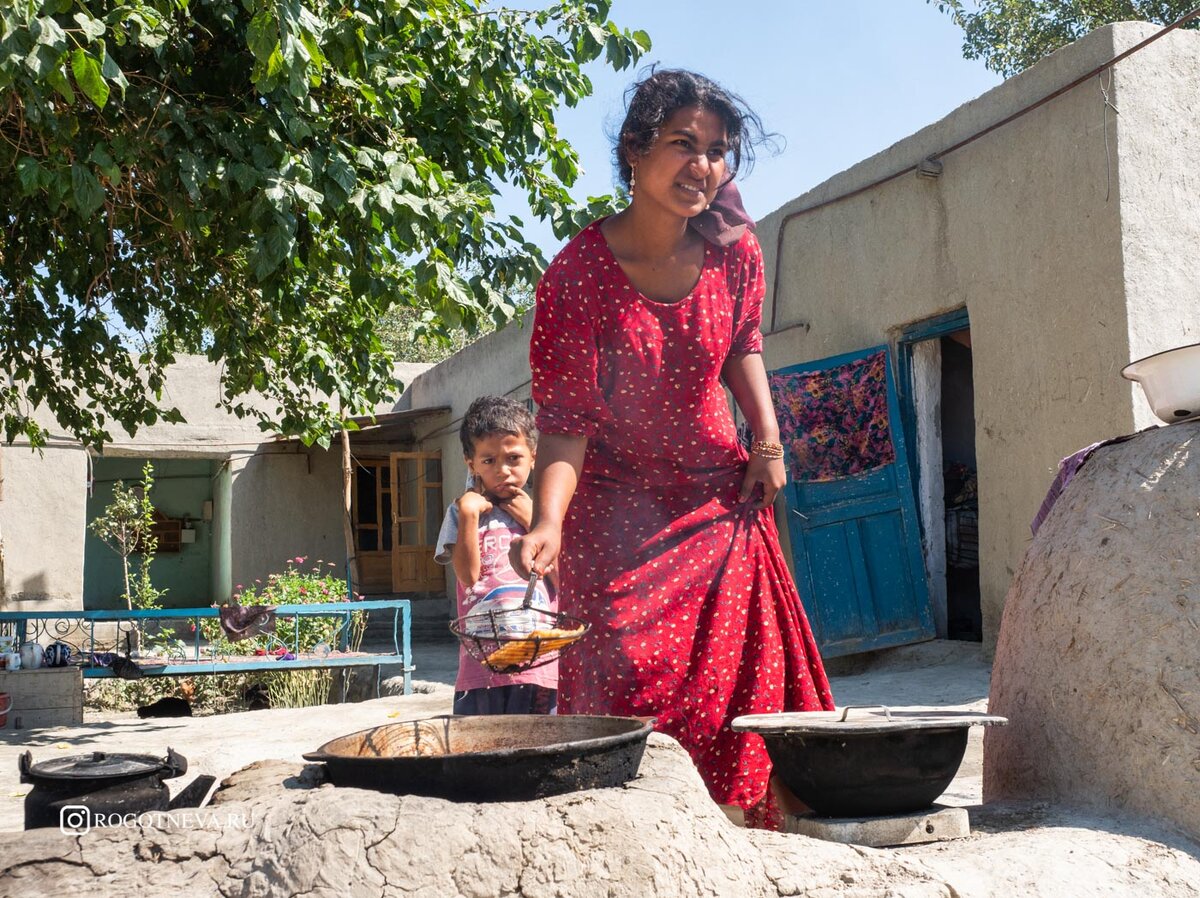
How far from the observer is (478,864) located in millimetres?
1669

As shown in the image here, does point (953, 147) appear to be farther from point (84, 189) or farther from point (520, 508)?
point (84, 189)

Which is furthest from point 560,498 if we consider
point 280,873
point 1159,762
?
point 1159,762

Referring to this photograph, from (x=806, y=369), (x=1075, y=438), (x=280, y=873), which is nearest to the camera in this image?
(x=280, y=873)

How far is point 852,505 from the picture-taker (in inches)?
284

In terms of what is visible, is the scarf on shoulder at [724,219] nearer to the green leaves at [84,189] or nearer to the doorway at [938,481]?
the green leaves at [84,189]

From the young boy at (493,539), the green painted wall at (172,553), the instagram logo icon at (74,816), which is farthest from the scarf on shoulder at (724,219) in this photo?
the green painted wall at (172,553)

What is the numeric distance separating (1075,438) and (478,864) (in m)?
4.91

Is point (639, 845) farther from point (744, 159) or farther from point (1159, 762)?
point (744, 159)

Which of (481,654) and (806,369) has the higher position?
(806,369)

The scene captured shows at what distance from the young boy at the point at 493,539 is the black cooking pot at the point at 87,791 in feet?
3.26

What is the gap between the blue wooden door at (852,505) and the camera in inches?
275

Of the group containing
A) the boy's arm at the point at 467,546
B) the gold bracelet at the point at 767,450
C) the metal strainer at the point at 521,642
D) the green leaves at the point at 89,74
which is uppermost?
the green leaves at the point at 89,74

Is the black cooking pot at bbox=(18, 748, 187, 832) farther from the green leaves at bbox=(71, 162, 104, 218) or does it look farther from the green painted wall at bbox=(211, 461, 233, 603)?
the green painted wall at bbox=(211, 461, 233, 603)

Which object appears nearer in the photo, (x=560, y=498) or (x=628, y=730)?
(x=628, y=730)
